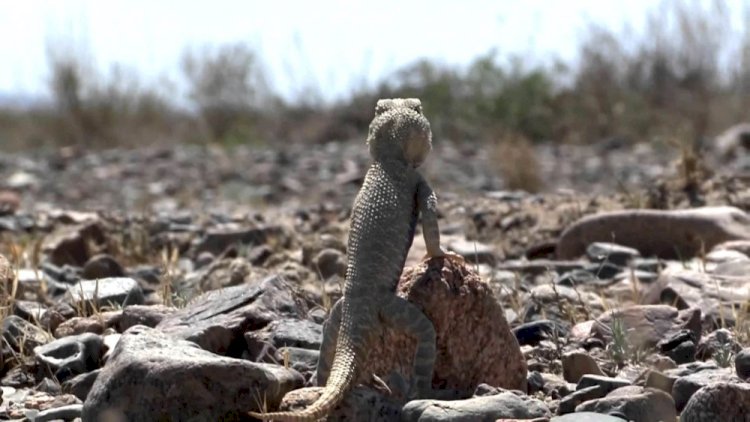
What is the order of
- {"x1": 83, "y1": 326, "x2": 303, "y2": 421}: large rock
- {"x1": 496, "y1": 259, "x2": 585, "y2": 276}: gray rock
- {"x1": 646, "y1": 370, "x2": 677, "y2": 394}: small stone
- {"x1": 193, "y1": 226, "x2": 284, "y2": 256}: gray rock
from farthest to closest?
{"x1": 193, "y1": 226, "x2": 284, "y2": 256}: gray rock < {"x1": 496, "y1": 259, "x2": 585, "y2": 276}: gray rock < {"x1": 646, "y1": 370, "x2": 677, "y2": 394}: small stone < {"x1": 83, "y1": 326, "x2": 303, "y2": 421}: large rock

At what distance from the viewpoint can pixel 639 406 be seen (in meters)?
4.18

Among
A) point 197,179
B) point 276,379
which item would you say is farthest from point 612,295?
point 197,179

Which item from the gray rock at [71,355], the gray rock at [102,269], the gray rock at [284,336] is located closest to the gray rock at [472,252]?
the gray rock at [102,269]

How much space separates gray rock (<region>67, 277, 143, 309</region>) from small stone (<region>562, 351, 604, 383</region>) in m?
2.28

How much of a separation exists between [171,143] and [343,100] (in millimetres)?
3540

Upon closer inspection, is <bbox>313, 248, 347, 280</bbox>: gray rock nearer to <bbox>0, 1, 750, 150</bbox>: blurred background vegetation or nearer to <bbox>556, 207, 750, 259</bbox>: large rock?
<bbox>556, 207, 750, 259</bbox>: large rock

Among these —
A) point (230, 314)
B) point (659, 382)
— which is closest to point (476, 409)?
point (659, 382)

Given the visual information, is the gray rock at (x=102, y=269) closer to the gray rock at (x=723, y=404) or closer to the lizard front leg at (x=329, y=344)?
the lizard front leg at (x=329, y=344)

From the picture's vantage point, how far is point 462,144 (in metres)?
20.0

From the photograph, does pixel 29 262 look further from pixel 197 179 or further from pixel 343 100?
pixel 343 100

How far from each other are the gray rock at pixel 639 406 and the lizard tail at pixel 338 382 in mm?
762

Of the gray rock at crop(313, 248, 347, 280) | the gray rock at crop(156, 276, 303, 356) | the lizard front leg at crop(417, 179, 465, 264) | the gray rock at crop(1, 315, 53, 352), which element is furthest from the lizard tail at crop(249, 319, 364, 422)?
the gray rock at crop(313, 248, 347, 280)

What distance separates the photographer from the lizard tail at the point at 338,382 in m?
3.89

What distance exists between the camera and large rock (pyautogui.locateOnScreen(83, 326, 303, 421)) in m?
4.16
